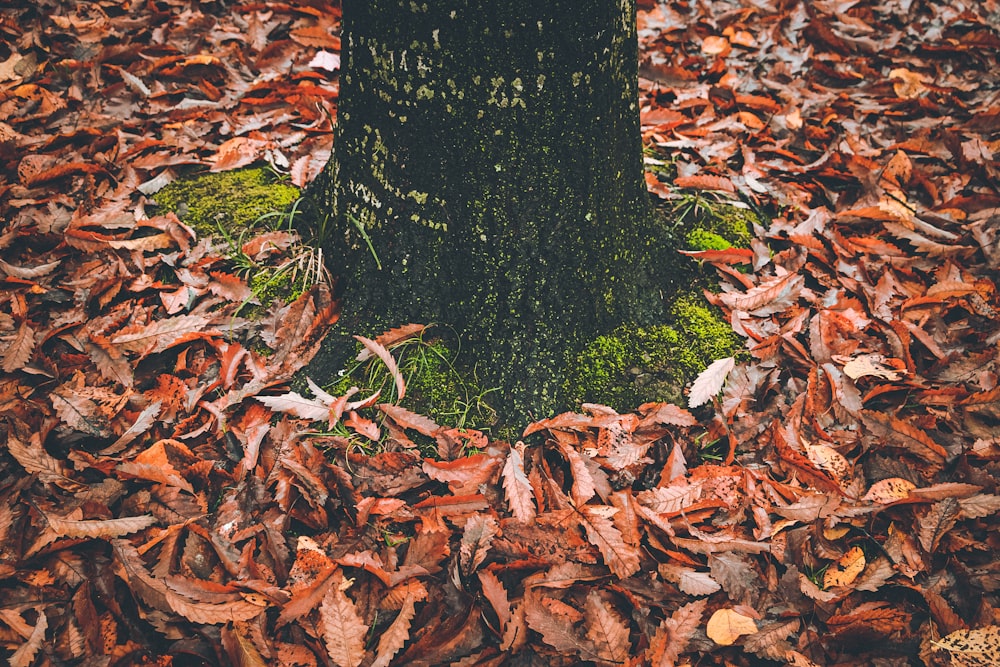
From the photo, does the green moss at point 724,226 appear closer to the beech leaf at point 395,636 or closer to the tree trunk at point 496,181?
the tree trunk at point 496,181

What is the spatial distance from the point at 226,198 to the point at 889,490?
8.99ft

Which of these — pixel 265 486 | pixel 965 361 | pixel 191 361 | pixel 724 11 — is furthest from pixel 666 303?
pixel 724 11

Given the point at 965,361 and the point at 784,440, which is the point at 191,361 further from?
the point at 965,361

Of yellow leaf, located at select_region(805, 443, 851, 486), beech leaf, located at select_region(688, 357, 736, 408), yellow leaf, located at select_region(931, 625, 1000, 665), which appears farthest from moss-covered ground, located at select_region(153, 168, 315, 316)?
yellow leaf, located at select_region(931, 625, 1000, 665)

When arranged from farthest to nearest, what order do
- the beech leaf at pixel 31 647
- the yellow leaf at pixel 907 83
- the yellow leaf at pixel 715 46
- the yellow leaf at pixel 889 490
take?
the yellow leaf at pixel 715 46 < the yellow leaf at pixel 907 83 < the yellow leaf at pixel 889 490 < the beech leaf at pixel 31 647

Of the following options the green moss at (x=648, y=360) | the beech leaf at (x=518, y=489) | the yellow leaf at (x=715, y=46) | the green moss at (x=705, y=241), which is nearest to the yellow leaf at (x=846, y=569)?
the green moss at (x=648, y=360)

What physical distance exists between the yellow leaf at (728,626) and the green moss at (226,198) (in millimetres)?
2140

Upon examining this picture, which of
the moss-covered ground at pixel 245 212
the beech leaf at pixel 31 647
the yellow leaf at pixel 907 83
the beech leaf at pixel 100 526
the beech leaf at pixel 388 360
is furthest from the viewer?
the yellow leaf at pixel 907 83

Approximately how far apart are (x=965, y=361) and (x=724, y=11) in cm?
342

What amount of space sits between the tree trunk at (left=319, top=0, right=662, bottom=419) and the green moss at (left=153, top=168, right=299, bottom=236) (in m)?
0.45

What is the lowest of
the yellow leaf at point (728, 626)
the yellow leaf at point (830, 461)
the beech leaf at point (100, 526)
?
the beech leaf at point (100, 526)

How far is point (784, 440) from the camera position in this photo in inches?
83.8

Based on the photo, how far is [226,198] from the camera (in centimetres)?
273

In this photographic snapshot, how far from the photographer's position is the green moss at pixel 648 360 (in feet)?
7.24
